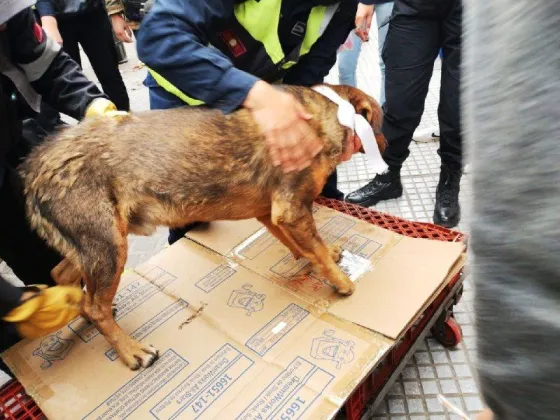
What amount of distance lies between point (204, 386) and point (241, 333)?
0.30 meters

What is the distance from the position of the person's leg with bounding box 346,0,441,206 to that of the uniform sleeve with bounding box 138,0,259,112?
1494mm

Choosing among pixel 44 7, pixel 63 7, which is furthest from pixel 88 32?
pixel 44 7

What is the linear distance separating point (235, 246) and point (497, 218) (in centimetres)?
215

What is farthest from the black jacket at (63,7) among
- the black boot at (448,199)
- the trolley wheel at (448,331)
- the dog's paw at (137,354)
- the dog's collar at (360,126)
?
the trolley wheel at (448,331)

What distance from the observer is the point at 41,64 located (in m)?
2.11

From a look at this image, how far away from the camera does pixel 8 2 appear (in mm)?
1738

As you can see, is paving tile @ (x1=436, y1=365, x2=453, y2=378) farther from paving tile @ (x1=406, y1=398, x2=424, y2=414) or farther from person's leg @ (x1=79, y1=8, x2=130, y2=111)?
person's leg @ (x1=79, y1=8, x2=130, y2=111)

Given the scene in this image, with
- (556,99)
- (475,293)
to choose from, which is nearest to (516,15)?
(556,99)

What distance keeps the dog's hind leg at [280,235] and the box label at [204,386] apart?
660mm

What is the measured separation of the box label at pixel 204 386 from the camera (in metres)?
1.69

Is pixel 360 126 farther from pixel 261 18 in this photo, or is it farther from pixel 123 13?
pixel 123 13

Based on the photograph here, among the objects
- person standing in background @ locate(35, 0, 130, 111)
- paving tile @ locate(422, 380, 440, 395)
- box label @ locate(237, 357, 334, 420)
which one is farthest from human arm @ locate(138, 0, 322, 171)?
person standing in background @ locate(35, 0, 130, 111)

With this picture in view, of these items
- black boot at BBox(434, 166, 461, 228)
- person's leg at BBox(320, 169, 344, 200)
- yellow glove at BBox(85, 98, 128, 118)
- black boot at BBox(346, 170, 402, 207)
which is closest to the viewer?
yellow glove at BBox(85, 98, 128, 118)

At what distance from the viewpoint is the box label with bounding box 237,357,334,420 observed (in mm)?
1621
